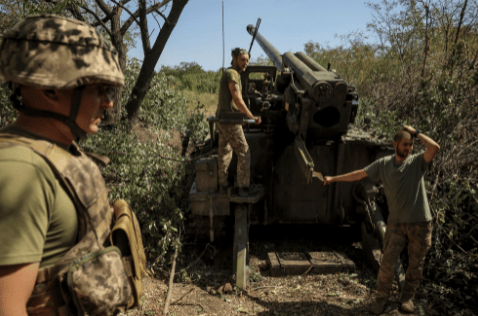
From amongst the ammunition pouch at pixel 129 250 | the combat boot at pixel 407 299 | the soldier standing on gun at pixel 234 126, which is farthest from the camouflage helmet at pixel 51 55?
the combat boot at pixel 407 299

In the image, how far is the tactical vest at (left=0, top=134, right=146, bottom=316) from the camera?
1.30 m

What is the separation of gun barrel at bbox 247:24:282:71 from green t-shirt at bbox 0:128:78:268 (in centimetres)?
541

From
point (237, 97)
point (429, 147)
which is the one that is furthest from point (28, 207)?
point (237, 97)

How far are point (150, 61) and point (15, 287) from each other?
7.38 meters

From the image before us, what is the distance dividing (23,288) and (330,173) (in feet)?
16.2

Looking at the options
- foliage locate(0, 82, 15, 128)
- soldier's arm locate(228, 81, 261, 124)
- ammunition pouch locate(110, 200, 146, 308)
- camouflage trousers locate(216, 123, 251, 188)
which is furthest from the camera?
foliage locate(0, 82, 15, 128)

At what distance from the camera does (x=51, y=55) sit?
1350 millimetres

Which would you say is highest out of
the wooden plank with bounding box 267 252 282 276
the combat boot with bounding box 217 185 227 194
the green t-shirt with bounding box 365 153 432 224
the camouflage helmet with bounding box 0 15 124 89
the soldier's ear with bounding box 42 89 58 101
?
the camouflage helmet with bounding box 0 15 124 89

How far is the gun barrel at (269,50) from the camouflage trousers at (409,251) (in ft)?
11.2

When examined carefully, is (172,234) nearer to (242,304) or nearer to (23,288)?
(242,304)

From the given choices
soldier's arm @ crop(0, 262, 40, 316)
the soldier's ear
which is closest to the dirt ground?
soldier's arm @ crop(0, 262, 40, 316)

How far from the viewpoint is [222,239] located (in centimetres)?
577

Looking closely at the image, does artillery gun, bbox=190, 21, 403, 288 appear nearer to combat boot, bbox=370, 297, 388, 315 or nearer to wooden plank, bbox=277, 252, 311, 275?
wooden plank, bbox=277, 252, 311, 275

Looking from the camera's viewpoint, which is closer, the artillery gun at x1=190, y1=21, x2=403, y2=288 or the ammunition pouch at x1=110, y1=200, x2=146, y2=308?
the ammunition pouch at x1=110, y1=200, x2=146, y2=308
